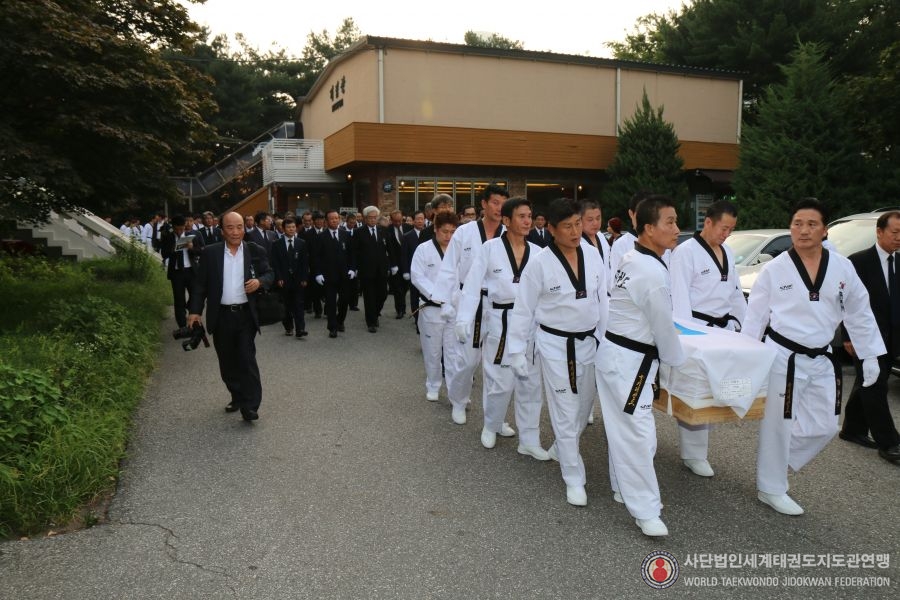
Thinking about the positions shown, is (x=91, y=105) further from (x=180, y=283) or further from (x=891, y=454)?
→ (x=891, y=454)

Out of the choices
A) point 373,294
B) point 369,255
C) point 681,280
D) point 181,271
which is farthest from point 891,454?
point 181,271

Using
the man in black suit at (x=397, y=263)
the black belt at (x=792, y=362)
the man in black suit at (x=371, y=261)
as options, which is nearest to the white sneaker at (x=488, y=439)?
the black belt at (x=792, y=362)

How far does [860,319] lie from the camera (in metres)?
4.41

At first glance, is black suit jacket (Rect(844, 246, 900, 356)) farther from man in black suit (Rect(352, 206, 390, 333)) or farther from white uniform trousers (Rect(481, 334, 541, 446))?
man in black suit (Rect(352, 206, 390, 333))

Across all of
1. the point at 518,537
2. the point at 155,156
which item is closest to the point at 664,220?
the point at 518,537

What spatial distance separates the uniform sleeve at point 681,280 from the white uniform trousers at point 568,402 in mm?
737

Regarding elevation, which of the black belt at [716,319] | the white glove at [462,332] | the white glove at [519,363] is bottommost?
the white glove at [519,363]

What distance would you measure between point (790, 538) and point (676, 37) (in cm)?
3461

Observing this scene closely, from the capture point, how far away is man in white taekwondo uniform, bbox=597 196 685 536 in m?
3.94

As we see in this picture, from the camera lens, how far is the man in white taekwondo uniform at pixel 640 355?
3938 millimetres

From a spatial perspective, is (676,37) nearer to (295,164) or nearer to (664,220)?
(295,164)

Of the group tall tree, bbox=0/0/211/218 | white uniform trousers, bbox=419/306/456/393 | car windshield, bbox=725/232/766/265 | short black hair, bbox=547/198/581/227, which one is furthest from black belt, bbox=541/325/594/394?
car windshield, bbox=725/232/766/265

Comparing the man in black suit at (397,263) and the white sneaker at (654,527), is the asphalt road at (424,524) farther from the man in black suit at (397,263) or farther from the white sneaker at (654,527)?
the man in black suit at (397,263)

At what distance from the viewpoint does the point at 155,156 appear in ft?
31.9
